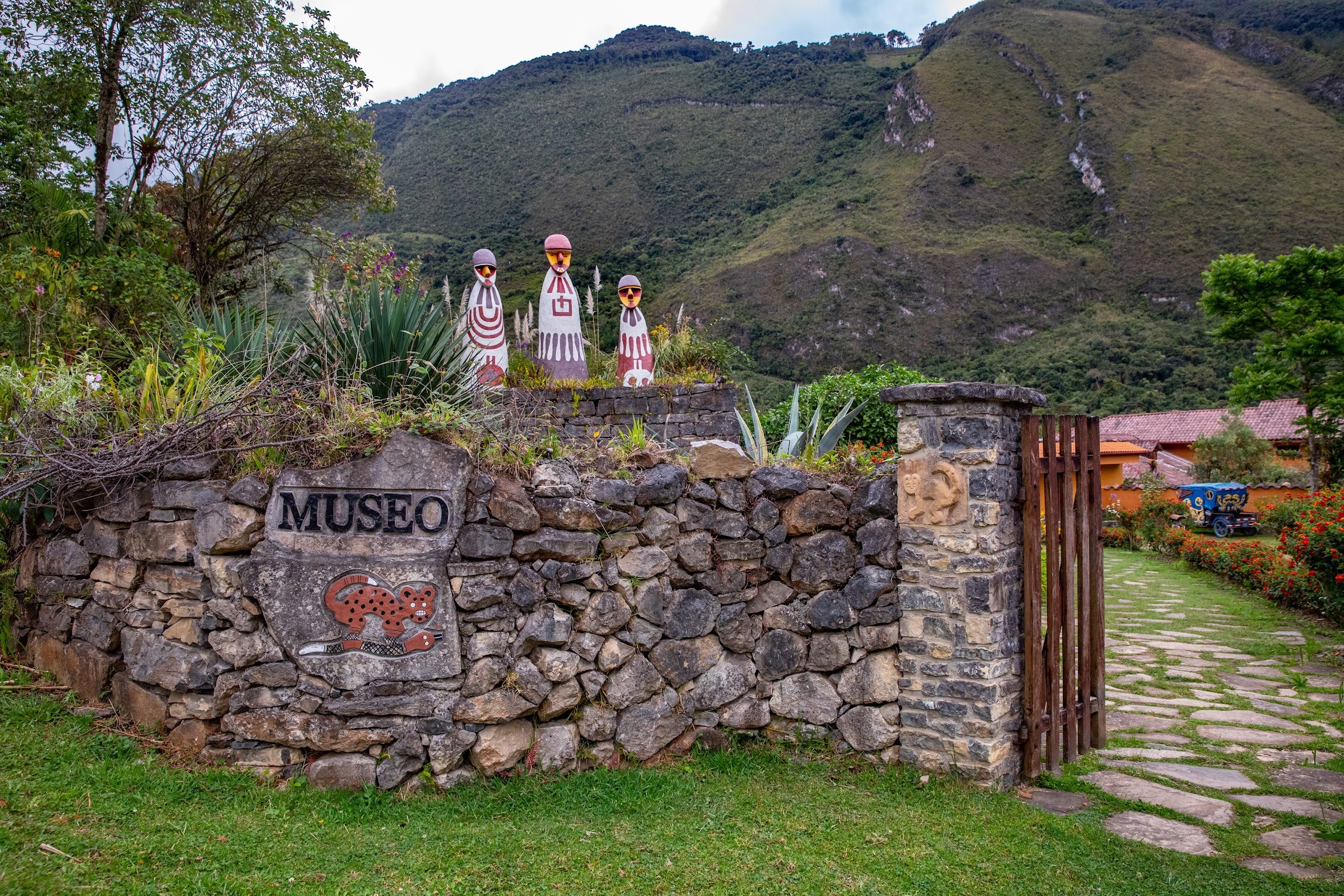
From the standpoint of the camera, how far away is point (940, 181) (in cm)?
3944

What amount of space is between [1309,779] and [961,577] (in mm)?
2175

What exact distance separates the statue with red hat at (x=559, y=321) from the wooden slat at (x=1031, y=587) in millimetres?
6295

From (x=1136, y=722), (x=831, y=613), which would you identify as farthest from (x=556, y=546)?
(x=1136, y=722)

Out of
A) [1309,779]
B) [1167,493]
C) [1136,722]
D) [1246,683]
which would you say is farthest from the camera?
[1167,493]

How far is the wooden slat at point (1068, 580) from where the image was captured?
13.3ft

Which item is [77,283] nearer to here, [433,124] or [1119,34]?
[433,124]

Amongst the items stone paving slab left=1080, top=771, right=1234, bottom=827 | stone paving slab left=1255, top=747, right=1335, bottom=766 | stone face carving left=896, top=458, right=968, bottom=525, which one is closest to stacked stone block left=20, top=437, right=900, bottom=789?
stone face carving left=896, top=458, right=968, bottom=525

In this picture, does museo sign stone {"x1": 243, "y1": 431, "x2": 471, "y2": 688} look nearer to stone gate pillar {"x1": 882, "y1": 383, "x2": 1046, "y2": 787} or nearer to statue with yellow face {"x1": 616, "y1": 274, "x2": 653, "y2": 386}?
stone gate pillar {"x1": 882, "y1": 383, "x2": 1046, "y2": 787}

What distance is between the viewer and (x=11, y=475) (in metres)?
3.69

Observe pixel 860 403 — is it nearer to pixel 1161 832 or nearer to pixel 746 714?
pixel 746 714

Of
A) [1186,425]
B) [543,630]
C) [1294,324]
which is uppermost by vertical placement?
[1294,324]

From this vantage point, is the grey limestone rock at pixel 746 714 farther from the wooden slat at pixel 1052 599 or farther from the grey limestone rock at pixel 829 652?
the wooden slat at pixel 1052 599

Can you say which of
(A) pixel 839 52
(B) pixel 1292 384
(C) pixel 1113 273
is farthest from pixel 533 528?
(A) pixel 839 52

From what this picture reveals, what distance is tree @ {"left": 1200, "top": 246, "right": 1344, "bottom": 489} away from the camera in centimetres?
1414
